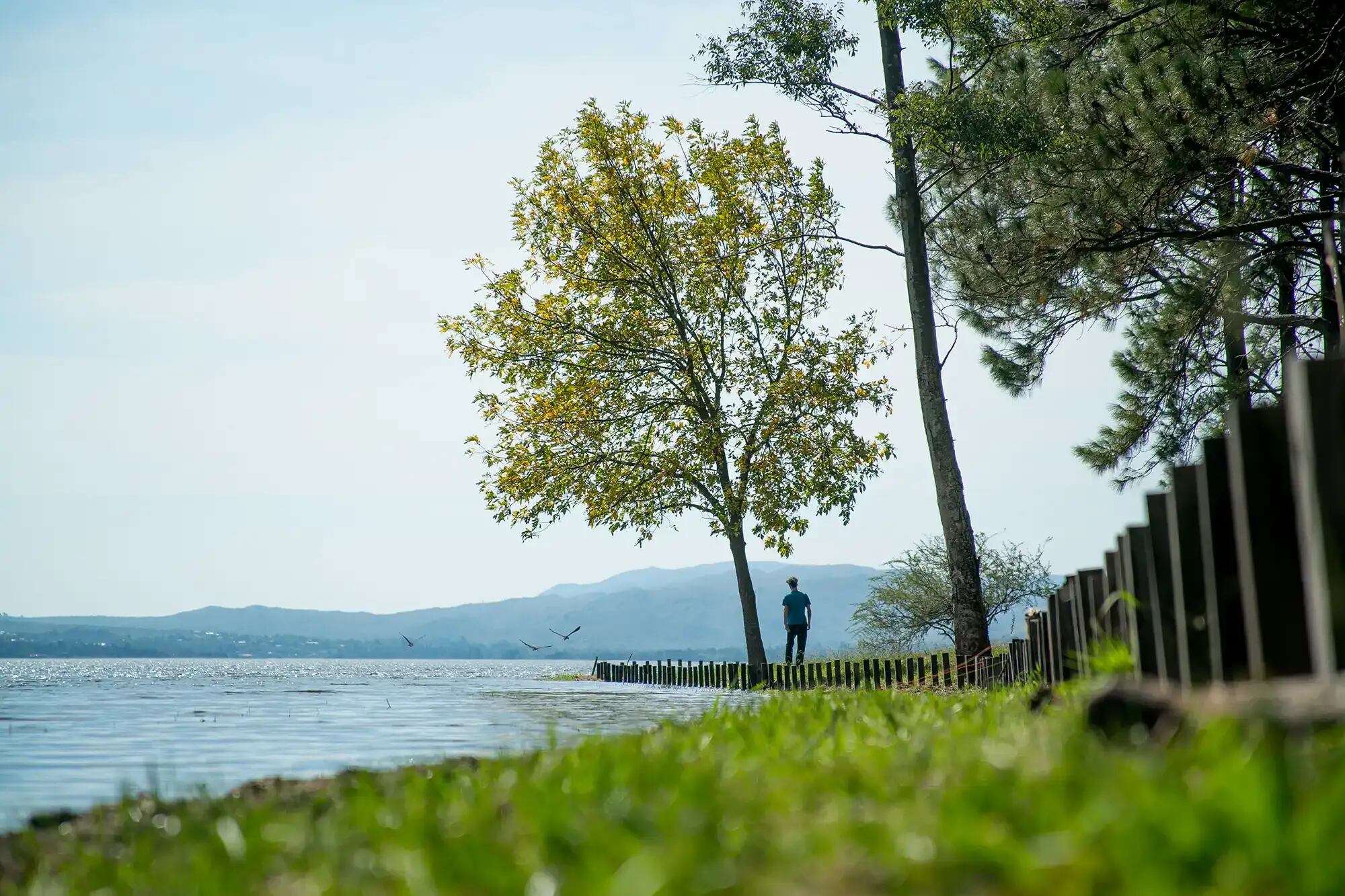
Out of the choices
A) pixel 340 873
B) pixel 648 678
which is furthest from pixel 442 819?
pixel 648 678

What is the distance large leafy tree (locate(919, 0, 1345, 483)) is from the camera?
11.4m

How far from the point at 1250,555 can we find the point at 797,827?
174cm

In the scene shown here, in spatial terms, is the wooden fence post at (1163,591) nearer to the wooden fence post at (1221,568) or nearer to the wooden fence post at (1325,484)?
the wooden fence post at (1221,568)

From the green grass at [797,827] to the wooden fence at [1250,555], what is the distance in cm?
55

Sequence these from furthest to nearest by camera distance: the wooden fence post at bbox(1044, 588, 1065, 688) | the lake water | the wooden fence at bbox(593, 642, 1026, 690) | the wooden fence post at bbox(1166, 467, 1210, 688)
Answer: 1. the wooden fence at bbox(593, 642, 1026, 690)
2. the wooden fence post at bbox(1044, 588, 1065, 688)
3. the lake water
4. the wooden fence post at bbox(1166, 467, 1210, 688)

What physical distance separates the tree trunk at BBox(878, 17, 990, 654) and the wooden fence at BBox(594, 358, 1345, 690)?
10.5 metres

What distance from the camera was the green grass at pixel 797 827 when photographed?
5.49 feet

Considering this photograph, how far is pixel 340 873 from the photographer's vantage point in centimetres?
215

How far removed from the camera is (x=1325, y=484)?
2697mm

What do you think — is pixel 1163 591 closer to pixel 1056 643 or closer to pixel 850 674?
pixel 1056 643

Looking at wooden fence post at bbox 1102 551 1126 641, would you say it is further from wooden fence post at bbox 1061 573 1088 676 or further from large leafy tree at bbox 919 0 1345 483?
large leafy tree at bbox 919 0 1345 483

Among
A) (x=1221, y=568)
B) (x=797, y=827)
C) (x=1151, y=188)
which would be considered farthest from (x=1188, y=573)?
(x=1151, y=188)

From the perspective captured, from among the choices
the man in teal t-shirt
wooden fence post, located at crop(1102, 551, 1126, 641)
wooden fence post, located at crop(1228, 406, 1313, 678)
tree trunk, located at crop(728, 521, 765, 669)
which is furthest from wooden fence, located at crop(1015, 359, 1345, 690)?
tree trunk, located at crop(728, 521, 765, 669)

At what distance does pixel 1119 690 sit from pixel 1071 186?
11.3 metres
